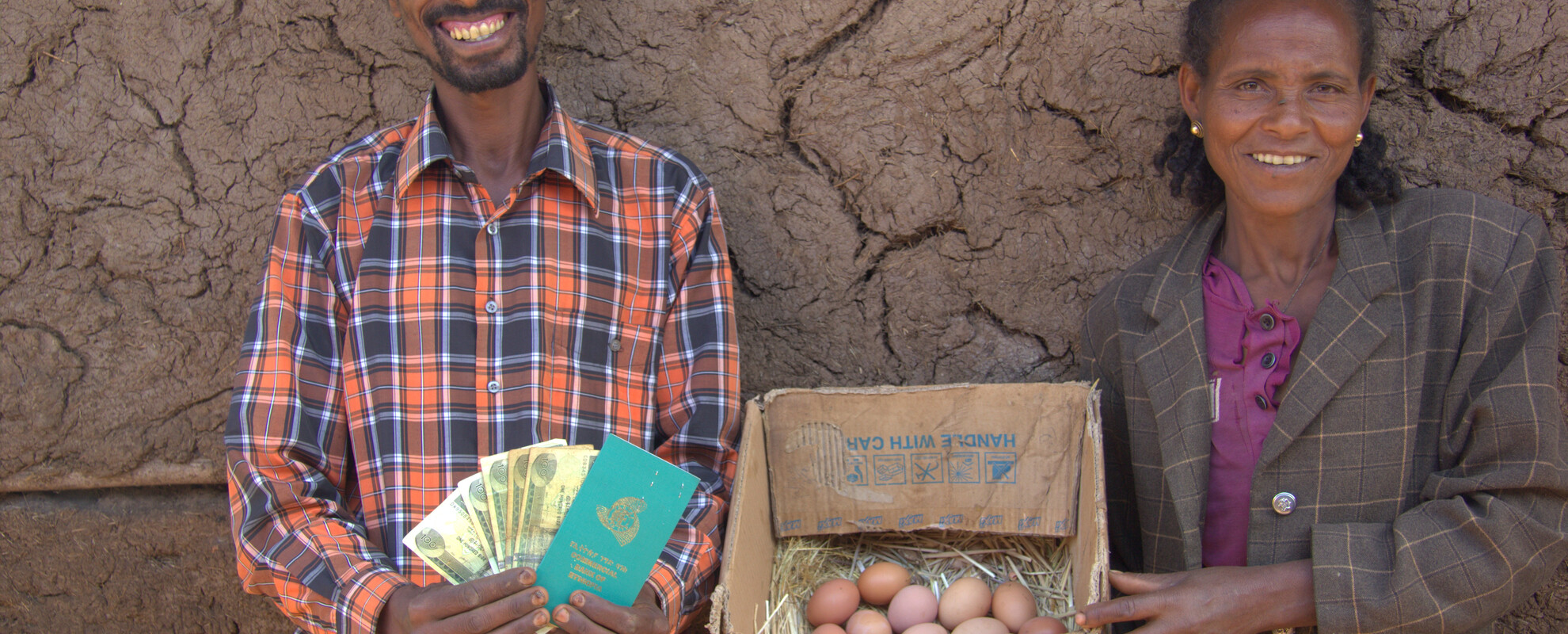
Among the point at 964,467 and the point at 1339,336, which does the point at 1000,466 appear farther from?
the point at 1339,336

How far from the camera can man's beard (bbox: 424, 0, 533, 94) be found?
82.1 inches

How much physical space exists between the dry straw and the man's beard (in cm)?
122

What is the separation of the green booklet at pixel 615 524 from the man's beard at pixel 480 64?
865 mm

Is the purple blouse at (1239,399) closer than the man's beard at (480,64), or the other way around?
the purple blouse at (1239,399)

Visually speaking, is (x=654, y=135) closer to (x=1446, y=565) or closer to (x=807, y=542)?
(x=807, y=542)

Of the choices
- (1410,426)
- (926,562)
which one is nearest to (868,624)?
(926,562)

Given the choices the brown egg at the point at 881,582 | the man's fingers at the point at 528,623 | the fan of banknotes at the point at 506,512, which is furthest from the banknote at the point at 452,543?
the brown egg at the point at 881,582

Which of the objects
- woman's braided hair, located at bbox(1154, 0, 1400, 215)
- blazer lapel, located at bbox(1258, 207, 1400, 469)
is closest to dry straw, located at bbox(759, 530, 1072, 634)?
blazer lapel, located at bbox(1258, 207, 1400, 469)

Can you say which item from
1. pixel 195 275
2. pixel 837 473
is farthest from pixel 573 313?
pixel 195 275

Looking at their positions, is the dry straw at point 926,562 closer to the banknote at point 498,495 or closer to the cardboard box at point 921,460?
the cardboard box at point 921,460

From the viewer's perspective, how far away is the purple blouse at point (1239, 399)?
6.39 feet

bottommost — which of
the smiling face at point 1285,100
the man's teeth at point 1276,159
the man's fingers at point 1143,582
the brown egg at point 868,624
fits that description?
the brown egg at point 868,624

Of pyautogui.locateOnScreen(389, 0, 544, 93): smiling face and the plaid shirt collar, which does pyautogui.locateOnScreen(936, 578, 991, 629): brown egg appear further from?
pyautogui.locateOnScreen(389, 0, 544, 93): smiling face

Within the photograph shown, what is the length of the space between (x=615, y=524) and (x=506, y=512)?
21 centimetres
